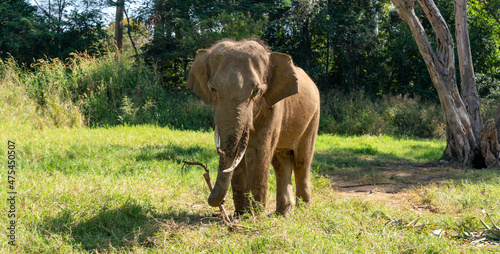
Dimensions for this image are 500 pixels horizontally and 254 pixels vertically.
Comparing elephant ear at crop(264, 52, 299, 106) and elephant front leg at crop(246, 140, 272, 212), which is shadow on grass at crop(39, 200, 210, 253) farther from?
elephant ear at crop(264, 52, 299, 106)

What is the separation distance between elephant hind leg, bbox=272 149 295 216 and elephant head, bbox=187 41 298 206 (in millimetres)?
1160

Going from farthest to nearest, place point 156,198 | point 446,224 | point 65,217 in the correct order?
point 156,198 → point 446,224 → point 65,217

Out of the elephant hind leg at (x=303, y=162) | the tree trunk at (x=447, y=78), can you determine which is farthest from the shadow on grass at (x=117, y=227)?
the tree trunk at (x=447, y=78)

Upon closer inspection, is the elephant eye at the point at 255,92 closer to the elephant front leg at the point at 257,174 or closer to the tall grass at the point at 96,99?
the elephant front leg at the point at 257,174

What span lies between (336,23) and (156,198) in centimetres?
1776

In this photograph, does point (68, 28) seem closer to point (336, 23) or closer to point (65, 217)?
point (336, 23)

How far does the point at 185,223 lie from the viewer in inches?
170

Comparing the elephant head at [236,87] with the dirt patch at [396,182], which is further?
the dirt patch at [396,182]

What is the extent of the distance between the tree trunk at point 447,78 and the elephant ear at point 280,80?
22.8 feet

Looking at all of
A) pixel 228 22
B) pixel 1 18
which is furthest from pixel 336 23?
pixel 1 18

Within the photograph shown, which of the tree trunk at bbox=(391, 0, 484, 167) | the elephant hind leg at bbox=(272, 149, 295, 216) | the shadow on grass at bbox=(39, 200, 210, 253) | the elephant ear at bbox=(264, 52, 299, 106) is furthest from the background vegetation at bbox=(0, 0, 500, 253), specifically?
the elephant ear at bbox=(264, 52, 299, 106)

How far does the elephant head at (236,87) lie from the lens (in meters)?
3.58

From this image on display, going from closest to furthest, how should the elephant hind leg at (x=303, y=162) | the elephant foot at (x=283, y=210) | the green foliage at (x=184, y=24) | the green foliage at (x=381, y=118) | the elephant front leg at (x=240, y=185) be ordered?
the elephant front leg at (x=240, y=185), the elephant foot at (x=283, y=210), the elephant hind leg at (x=303, y=162), the green foliage at (x=381, y=118), the green foliage at (x=184, y=24)

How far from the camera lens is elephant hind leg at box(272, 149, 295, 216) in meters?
4.80
